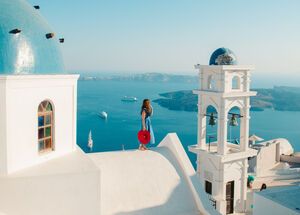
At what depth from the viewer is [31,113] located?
695 centimetres

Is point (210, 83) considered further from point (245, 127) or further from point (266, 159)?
point (266, 159)

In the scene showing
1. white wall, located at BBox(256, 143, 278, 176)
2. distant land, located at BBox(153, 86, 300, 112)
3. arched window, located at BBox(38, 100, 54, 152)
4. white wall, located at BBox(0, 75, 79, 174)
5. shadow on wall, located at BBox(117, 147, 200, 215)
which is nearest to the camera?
white wall, located at BBox(0, 75, 79, 174)

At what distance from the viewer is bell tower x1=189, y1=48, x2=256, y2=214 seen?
1227 centimetres

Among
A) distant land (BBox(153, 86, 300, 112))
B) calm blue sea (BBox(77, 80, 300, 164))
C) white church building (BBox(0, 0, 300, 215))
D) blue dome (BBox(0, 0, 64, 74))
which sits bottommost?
calm blue sea (BBox(77, 80, 300, 164))

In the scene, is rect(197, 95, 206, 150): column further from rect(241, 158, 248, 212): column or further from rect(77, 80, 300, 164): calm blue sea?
rect(77, 80, 300, 164): calm blue sea

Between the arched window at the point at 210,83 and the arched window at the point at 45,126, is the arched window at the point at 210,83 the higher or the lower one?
the higher one

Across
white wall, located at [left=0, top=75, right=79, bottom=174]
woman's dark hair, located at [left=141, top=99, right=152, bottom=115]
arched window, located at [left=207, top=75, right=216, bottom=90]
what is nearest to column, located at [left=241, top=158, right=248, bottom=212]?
arched window, located at [left=207, top=75, right=216, bottom=90]

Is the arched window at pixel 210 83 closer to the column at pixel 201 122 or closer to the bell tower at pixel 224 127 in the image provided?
the bell tower at pixel 224 127

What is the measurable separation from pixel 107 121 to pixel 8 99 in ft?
210

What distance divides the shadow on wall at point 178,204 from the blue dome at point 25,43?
3583 millimetres

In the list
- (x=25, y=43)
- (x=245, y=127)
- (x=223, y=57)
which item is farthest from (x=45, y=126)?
(x=245, y=127)

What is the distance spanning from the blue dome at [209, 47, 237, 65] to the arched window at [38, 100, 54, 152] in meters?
7.00

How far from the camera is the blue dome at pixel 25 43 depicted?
6613 mm

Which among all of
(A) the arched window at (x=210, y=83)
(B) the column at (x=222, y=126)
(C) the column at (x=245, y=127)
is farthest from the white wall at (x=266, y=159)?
(A) the arched window at (x=210, y=83)
